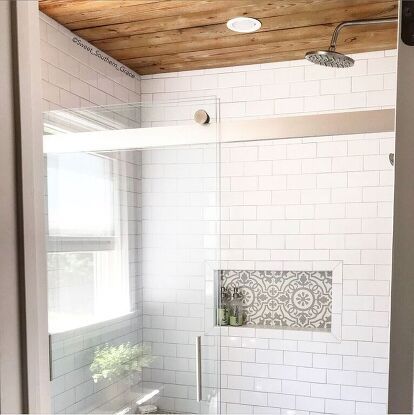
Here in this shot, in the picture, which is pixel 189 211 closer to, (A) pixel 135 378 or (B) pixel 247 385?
(A) pixel 135 378

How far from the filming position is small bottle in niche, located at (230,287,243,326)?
8.53 ft

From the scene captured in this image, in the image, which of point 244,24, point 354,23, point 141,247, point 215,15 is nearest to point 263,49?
point 244,24

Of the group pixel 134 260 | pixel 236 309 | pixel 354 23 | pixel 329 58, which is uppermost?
pixel 354 23

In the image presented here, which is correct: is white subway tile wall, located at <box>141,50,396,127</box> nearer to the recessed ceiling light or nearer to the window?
the recessed ceiling light

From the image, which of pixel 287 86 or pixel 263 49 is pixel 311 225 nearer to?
pixel 287 86

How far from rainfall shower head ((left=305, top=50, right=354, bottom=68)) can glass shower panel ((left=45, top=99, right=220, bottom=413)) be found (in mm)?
477

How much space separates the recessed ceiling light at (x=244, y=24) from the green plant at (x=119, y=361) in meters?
1.42

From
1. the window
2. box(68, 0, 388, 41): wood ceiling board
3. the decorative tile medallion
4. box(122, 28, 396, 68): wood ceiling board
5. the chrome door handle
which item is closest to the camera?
the chrome door handle

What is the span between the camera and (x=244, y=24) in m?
2.01

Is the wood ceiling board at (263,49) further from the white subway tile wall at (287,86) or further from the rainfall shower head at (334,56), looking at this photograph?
the rainfall shower head at (334,56)

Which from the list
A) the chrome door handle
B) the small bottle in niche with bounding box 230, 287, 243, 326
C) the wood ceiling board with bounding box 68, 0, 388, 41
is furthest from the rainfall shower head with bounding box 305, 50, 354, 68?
the small bottle in niche with bounding box 230, 287, 243, 326

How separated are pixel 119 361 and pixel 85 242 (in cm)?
47

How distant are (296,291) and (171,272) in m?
1.17

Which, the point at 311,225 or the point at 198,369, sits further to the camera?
the point at 311,225
